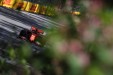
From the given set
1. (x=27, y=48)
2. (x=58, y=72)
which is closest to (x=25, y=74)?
(x=27, y=48)

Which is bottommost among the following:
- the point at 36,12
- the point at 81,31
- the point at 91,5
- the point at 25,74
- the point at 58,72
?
the point at 36,12

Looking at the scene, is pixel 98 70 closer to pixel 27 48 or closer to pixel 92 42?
pixel 92 42

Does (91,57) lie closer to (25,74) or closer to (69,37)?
(69,37)

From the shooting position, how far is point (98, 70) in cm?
129

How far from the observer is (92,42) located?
4.45 ft

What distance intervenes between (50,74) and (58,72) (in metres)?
0.18

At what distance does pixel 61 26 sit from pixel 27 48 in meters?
0.36

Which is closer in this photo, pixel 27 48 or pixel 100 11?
pixel 100 11

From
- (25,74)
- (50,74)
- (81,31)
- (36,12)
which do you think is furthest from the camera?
(36,12)

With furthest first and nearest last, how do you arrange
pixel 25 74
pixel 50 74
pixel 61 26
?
pixel 25 74
pixel 50 74
pixel 61 26

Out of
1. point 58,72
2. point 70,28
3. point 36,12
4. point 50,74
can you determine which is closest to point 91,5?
point 70,28

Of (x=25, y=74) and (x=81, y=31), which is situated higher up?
(x=81, y=31)

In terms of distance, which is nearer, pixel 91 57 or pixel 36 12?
pixel 91 57

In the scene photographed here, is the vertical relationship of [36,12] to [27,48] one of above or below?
below
